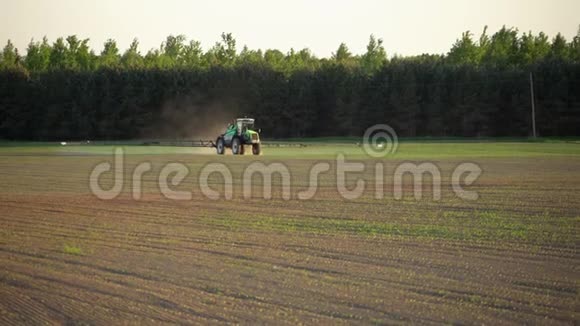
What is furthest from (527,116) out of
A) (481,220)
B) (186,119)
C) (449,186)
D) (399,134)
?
(481,220)

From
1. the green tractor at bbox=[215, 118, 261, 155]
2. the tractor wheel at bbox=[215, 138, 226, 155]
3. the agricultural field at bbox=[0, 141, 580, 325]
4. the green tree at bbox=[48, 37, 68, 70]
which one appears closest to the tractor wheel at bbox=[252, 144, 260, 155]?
the green tractor at bbox=[215, 118, 261, 155]

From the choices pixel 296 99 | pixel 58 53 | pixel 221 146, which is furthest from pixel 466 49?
pixel 221 146

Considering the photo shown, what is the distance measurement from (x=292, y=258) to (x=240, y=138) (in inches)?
1222

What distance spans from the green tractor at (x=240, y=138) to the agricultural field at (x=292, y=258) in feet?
69.0

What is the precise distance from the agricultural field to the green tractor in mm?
21024

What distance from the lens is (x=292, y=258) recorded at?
11648mm

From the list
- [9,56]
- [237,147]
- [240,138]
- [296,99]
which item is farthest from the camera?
[9,56]

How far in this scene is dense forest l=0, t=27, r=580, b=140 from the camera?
3039 inches

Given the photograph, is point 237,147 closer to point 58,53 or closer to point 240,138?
point 240,138

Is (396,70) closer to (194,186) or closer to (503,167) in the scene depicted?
(503,167)

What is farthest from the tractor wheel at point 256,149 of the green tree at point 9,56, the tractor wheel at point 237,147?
the green tree at point 9,56

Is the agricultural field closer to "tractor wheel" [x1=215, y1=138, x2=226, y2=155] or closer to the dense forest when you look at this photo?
"tractor wheel" [x1=215, y1=138, x2=226, y2=155]

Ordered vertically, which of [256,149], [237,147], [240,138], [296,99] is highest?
[296,99]

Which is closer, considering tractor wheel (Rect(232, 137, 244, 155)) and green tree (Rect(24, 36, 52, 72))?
tractor wheel (Rect(232, 137, 244, 155))
